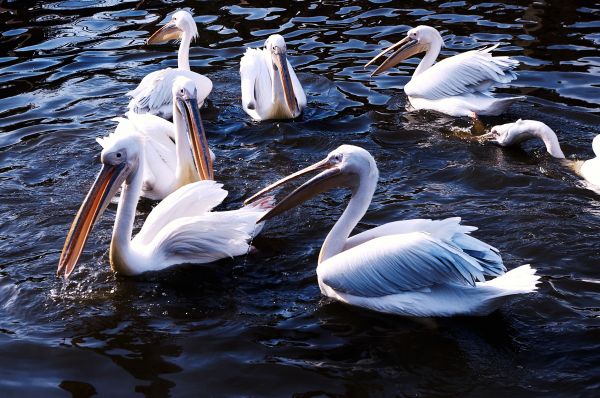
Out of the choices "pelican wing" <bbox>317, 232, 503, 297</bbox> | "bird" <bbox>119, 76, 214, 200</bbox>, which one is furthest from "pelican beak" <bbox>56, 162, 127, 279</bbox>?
"pelican wing" <bbox>317, 232, 503, 297</bbox>

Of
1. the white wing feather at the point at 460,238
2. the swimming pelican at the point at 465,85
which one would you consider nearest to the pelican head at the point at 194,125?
the white wing feather at the point at 460,238

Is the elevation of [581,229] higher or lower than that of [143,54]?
lower

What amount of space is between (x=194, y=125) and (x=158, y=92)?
1738 mm

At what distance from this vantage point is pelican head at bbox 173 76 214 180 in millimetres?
5922

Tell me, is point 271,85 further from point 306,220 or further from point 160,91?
point 306,220

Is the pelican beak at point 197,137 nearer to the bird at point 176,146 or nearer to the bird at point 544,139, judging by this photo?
the bird at point 176,146

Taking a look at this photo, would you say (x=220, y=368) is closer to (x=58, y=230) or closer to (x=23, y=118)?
(x=58, y=230)

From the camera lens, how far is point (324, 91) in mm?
8469

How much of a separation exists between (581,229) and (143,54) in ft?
19.0

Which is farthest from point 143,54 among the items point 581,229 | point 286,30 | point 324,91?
point 581,229

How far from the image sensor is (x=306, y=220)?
5824mm

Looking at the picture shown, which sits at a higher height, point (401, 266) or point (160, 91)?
point (160, 91)

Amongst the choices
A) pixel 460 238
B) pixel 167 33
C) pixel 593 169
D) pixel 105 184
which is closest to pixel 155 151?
pixel 105 184

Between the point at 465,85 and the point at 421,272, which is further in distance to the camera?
the point at 465,85
